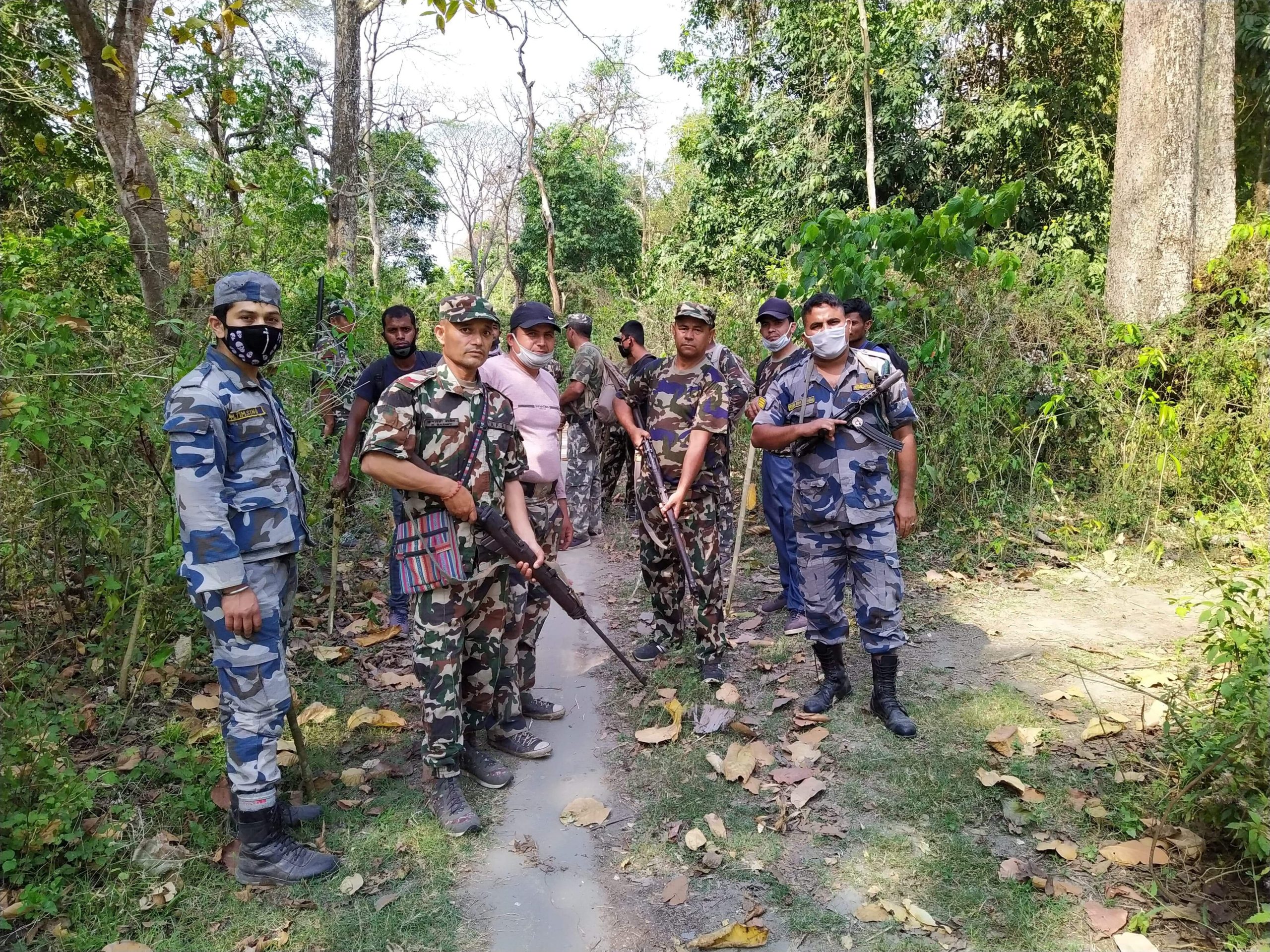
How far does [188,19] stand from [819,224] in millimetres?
4697

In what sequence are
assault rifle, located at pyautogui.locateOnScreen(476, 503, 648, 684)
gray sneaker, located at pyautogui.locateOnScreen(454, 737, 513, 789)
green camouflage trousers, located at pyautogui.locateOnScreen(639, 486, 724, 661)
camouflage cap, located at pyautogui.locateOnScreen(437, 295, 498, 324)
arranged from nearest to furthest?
1. camouflage cap, located at pyautogui.locateOnScreen(437, 295, 498, 324)
2. assault rifle, located at pyautogui.locateOnScreen(476, 503, 648, 684)
3. gray sneaker, located at pyautogui.locateOnScreen(454, 737, 513, 789)
4. green camouflage trousers, located at pyautogui.locateOnScreen(639, 486, 724, 661)

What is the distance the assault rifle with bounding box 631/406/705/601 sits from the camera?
14.4 feet

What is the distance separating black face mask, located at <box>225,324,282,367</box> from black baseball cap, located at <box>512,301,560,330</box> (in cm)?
143

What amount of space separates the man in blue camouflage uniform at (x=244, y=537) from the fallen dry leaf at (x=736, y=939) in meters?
1.52

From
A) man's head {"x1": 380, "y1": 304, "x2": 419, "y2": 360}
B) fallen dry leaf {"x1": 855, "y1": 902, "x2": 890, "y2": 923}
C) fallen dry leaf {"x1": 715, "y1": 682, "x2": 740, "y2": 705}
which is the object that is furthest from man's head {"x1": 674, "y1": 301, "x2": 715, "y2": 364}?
fallen dry leaf {"x1": 855, "y1": 902, "x2": 890, "y2": 923}

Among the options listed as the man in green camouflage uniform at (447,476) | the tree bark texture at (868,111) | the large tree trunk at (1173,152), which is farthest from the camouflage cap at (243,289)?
the tree bark texture at (868,111)

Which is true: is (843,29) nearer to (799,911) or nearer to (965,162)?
(965,162)

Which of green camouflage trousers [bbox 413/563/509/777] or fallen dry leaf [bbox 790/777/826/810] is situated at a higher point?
green camouflage trousers [bbox 413/563/509/777]

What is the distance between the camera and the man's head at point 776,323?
204 inches

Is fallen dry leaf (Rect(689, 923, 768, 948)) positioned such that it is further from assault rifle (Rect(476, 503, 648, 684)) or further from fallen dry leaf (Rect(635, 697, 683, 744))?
assault rifle (Rect(476, 503, 648, 684))

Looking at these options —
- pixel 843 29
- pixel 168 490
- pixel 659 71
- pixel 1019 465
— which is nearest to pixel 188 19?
pixel 168 490

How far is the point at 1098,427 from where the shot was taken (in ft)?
21.9

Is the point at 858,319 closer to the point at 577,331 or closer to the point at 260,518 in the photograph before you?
the point at 577,331

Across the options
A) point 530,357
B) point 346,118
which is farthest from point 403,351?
point 346,118
